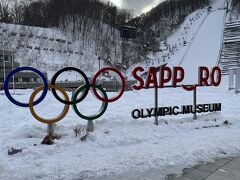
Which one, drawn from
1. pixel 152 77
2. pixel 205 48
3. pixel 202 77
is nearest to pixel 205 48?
pixel 205 48

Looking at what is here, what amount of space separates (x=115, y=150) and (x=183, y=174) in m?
1.67

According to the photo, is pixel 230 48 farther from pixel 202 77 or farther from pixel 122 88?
pixel 122 88

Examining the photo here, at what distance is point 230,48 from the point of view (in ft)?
142

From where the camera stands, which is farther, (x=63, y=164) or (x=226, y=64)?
(x=226, y=64)

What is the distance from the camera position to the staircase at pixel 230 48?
36.6 m

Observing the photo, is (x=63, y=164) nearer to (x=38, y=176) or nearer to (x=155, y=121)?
(x=38, y=176)

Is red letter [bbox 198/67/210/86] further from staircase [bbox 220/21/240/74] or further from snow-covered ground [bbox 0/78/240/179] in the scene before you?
staircase [bbox 220/21/240/74]

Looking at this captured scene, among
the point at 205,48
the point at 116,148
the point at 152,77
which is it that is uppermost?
the point at 205,48

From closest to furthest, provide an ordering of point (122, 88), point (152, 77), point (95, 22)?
point (122, 88) → point (152, 77) → point (95, 22)

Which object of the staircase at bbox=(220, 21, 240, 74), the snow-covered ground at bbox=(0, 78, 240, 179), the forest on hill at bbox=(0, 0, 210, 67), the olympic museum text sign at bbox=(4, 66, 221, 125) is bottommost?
the snow-covered ground at bbox=(0, 78, 240, 179)

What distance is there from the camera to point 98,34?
80250mm

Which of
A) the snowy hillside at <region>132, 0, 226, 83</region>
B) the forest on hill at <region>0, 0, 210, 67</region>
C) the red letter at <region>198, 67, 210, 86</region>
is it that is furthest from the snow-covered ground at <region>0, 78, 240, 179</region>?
the forest on hill at <region>0, 0, 210, 67</region>

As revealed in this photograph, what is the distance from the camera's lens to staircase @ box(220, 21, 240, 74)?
36.6 meters

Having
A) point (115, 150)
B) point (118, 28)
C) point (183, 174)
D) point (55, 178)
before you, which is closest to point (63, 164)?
point (55, 178)
